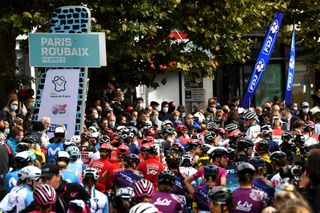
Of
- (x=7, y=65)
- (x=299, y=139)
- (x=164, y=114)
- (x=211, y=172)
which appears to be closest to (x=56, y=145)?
(x=299, y=139)

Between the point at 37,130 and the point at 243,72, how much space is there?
20.8 m

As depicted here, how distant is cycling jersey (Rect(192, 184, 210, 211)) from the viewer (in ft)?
37.6

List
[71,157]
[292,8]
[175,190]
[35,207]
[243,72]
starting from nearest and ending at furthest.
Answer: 1. [35,207]
2. [175,190]
3. [71,157]
4. [292,8]
5. [243,72]

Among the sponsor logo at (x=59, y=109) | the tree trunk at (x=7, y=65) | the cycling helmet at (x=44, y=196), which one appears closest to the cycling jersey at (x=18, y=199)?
the cycling helmet at (x=44, y=196)

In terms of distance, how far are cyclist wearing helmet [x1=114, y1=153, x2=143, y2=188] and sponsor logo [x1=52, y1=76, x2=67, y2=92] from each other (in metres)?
6.39

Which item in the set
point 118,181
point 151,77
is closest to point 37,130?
point 118,181

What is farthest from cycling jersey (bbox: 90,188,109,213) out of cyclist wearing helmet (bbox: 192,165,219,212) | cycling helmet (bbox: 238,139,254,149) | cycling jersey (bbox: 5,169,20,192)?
cycling helmet (bbox: 238,139,254,149)

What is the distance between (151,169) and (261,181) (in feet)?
10.9

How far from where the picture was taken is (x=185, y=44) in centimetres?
2531

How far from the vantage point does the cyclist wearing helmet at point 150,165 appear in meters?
14.3

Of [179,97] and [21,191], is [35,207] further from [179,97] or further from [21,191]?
[179,97]

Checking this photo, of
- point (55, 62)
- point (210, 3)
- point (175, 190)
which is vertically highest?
point (210, 3)

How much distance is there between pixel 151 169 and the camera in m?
14.4

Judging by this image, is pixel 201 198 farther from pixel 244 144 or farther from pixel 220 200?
pixel 244 144
